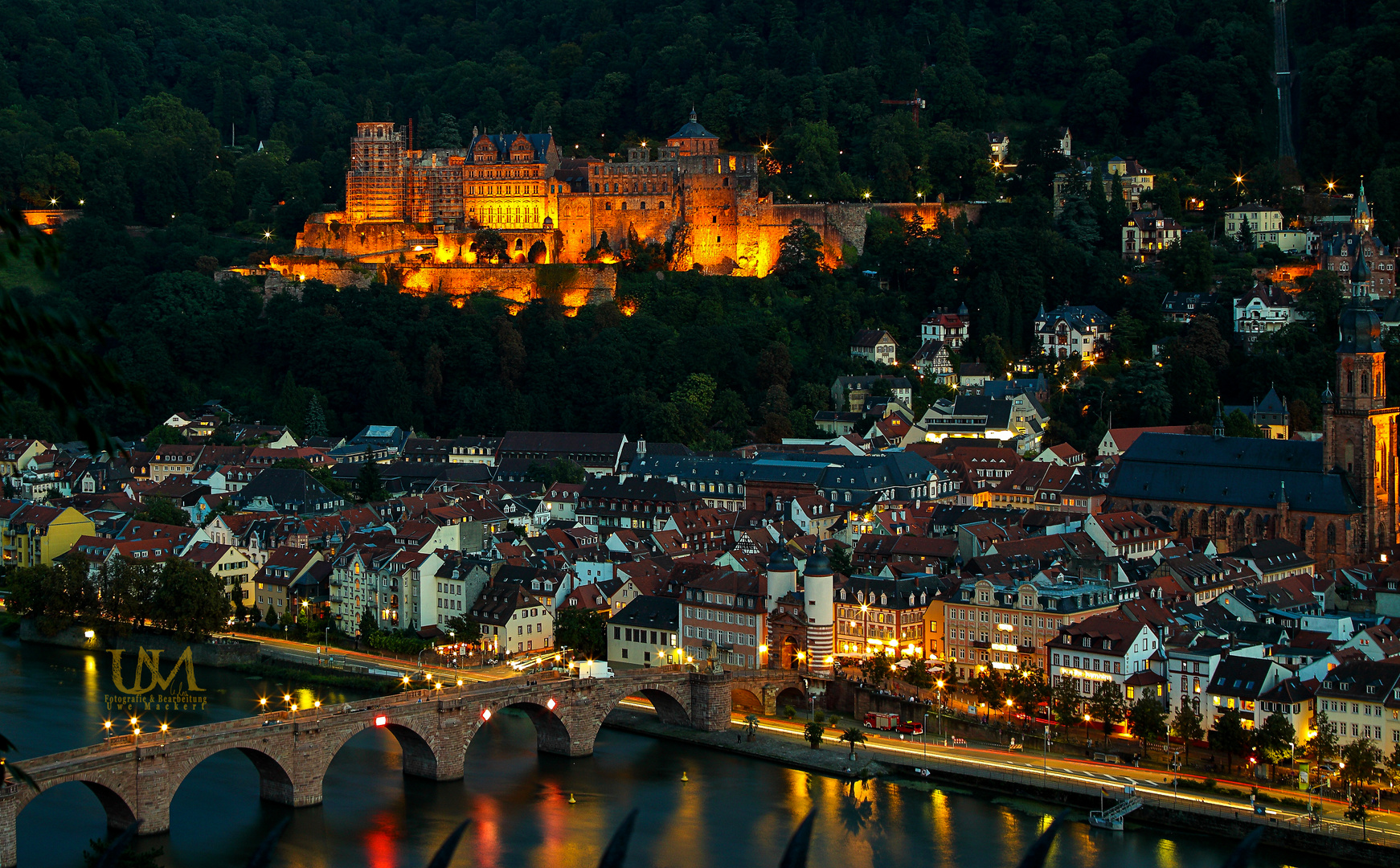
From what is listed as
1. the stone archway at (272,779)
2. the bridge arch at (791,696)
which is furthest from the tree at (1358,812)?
the stone archway at (272,779)

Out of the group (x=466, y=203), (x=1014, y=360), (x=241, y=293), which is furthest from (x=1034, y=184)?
(x=241, y=293)

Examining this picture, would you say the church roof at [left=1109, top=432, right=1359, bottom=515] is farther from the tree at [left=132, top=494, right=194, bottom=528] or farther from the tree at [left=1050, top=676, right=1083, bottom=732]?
the tree at [left=132, top=494, right=194, bottom=528]

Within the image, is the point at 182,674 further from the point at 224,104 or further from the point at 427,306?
the point at 224,104

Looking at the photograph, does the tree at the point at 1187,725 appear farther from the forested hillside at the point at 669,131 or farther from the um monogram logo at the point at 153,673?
the forested hillside at the point at 669,131

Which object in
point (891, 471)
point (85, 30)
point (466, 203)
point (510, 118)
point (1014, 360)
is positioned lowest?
point (891, 471)

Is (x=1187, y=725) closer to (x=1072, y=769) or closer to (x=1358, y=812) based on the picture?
(x=1072, y=769)

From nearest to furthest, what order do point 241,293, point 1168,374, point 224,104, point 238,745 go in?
point 238,745 < point 1168,374 < point 241,293 < point 224,104

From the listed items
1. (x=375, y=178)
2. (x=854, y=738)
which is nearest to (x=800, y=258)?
(x=375, y=178)
